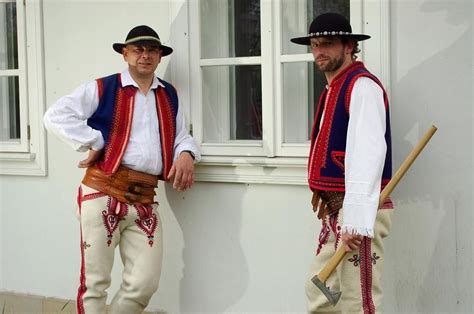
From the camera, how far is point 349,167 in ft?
10.9

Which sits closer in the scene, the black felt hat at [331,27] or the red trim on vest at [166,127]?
the black felt hat at [331,27]

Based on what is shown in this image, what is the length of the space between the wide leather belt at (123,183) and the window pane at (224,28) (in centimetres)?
86

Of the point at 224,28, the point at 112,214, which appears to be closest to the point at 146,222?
the point at 112,214

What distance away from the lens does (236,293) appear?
448cm

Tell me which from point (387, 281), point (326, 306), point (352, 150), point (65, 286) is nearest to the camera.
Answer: point (352, 150)

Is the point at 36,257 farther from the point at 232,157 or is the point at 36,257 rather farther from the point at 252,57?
the point at 252,57

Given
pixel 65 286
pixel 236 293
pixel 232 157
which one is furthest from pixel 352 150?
pixel 65 286

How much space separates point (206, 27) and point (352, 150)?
5.40 ft

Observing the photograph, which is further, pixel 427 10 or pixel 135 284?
pixel 135 284

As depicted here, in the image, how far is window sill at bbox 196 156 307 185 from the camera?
4.21 metres

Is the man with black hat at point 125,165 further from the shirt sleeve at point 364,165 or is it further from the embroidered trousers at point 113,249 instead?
the shirt sleeve at point 364,165

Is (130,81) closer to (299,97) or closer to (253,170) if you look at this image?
(253,170)

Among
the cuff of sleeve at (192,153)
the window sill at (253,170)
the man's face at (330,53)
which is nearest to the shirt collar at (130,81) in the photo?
the cuff of sleeve at (192,153)

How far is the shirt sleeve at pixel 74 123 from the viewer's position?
4.15 metres
